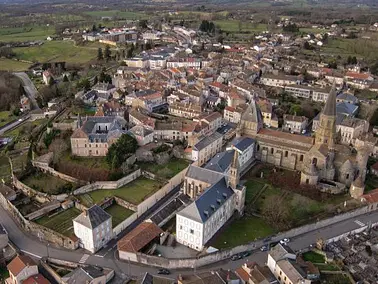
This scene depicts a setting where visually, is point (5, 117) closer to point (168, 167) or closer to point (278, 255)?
point (168, 167)

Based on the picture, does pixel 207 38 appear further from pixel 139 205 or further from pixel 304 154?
pixel 139 205

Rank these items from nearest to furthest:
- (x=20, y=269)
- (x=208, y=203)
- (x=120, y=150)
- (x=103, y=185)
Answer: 1. (x=20, y=269)
2. (x=208, y=203)
3. (x=103, y=185)
4. (x=120, y=150)

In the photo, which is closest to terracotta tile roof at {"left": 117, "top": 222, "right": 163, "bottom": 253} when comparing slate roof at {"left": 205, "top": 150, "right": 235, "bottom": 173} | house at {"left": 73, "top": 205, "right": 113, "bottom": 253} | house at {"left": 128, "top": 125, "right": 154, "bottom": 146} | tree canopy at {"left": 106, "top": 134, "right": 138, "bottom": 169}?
house at {"left": 73, "top": 205, "right": 113, "bottom": 253}

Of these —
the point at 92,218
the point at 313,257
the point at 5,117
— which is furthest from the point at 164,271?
the point at 5,117

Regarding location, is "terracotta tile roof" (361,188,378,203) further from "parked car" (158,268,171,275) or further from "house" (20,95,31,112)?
"house" (20,95,31,112)

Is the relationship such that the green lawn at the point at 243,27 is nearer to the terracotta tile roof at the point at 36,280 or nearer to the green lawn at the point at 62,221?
the green lawn at the point at 62,221
